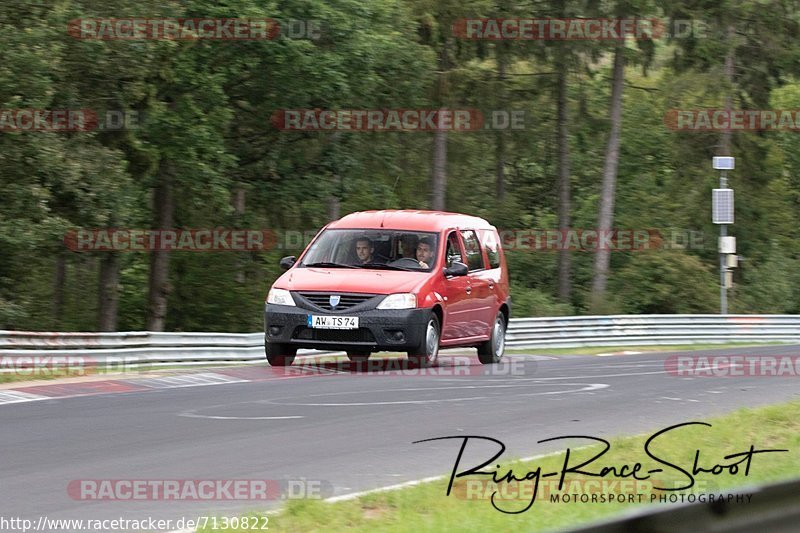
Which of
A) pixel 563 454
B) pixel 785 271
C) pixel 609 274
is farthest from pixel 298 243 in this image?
pixel 563 454

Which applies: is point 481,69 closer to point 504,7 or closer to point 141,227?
point 504,7

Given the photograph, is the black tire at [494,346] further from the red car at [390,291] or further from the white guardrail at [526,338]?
the white guardrail at [526,338]

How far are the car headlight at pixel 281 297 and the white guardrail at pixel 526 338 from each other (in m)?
2.99

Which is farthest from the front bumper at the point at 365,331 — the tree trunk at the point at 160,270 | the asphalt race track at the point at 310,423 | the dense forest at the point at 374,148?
the tree trunk at the point at 160,270

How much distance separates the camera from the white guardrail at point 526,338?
17.7 m

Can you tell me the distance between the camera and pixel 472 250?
18484mm

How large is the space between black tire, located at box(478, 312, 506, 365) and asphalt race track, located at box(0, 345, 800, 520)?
1.30 metres

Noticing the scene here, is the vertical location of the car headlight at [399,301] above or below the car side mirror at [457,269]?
below

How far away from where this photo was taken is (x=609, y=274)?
49.3 meters

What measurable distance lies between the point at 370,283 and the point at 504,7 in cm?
2945

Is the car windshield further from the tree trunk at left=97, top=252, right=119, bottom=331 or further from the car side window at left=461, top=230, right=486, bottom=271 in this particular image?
the tree trunk at left=97, top=252, right=119, bottom=331

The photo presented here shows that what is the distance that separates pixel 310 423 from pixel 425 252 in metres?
6.07

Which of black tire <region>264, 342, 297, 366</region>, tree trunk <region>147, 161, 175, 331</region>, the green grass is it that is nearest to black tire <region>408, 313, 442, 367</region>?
black tire <region>264, 342, 297, 366</region>

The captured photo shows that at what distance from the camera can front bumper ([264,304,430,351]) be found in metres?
15.7
